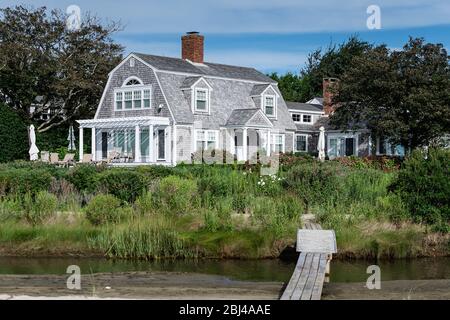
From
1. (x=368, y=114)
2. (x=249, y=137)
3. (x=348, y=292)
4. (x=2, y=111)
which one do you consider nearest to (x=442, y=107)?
(x=368, y=114)

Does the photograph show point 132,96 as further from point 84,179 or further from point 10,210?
point 10,210

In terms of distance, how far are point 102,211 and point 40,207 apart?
1624mm

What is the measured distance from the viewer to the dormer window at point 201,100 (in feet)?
125

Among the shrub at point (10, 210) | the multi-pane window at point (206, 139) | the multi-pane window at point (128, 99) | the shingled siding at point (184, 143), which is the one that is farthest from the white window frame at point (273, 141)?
the shrub at point (10, 210)

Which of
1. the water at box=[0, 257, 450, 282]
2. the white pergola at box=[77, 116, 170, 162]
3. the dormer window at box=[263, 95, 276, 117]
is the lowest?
the water at box=[0, 257, 450, 282]

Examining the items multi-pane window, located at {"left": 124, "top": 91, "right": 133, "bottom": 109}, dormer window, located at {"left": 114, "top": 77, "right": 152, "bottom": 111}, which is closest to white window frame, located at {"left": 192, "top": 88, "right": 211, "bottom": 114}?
dormer window, located at {"left": 114, "top": 77, "right": 152, "bottom": 111}

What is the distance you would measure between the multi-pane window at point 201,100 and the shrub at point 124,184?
2002 cm

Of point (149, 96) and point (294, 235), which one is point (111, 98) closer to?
point (149, 96)

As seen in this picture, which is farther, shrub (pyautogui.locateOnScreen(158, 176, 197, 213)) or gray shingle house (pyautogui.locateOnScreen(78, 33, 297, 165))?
gray shingle house (pyautogui.locateOnScreen(78, 33, 297, 165))

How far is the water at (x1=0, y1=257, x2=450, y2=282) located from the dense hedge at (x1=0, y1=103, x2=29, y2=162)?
80.2 feet

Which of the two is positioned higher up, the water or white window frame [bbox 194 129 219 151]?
white window frame [bbox 194 129 219 151]

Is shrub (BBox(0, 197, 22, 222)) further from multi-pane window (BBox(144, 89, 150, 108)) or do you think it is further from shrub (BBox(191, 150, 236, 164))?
multi-pane window (BBox(144, 89, 150, 108))

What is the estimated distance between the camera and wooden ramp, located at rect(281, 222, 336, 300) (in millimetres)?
9844

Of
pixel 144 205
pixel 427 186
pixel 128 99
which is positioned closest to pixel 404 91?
pixel 128 99
